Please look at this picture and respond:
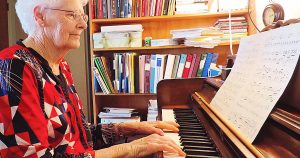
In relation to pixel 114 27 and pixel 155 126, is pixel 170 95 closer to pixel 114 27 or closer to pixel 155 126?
pixel 155 126

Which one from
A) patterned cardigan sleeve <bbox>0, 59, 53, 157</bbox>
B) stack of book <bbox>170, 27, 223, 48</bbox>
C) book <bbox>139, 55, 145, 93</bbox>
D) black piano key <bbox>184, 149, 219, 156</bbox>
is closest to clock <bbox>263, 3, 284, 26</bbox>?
stack of book <bbox>170, 27, 223, 48</bbox>

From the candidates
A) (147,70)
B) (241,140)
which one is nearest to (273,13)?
(241,140)

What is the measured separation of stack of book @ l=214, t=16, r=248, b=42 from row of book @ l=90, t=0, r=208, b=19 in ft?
0.58

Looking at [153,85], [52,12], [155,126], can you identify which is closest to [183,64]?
[153,85]

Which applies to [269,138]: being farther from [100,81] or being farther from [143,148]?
[100,81]

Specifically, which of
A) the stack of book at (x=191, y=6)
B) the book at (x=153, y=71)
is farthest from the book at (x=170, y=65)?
the stack of book at (x=191, y=6)

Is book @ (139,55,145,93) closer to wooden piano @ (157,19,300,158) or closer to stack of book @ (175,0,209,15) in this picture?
stack of book @ (175,0,209,15)

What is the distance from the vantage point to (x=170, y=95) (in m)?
1.60

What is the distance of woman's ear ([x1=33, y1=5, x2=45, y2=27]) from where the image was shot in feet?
3.37

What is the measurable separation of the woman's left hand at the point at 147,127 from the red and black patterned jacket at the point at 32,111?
276 millimetres

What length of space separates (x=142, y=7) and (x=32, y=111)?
64.2 inches

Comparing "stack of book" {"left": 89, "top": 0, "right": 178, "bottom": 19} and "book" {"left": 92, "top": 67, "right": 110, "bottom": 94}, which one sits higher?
"stack of book" {"left": 89, "top": 0, "right": 178, "bottom": 19}

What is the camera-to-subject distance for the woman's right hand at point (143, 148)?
0.87 m

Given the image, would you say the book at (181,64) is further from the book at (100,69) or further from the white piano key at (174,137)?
the white piano key at (174,137)
